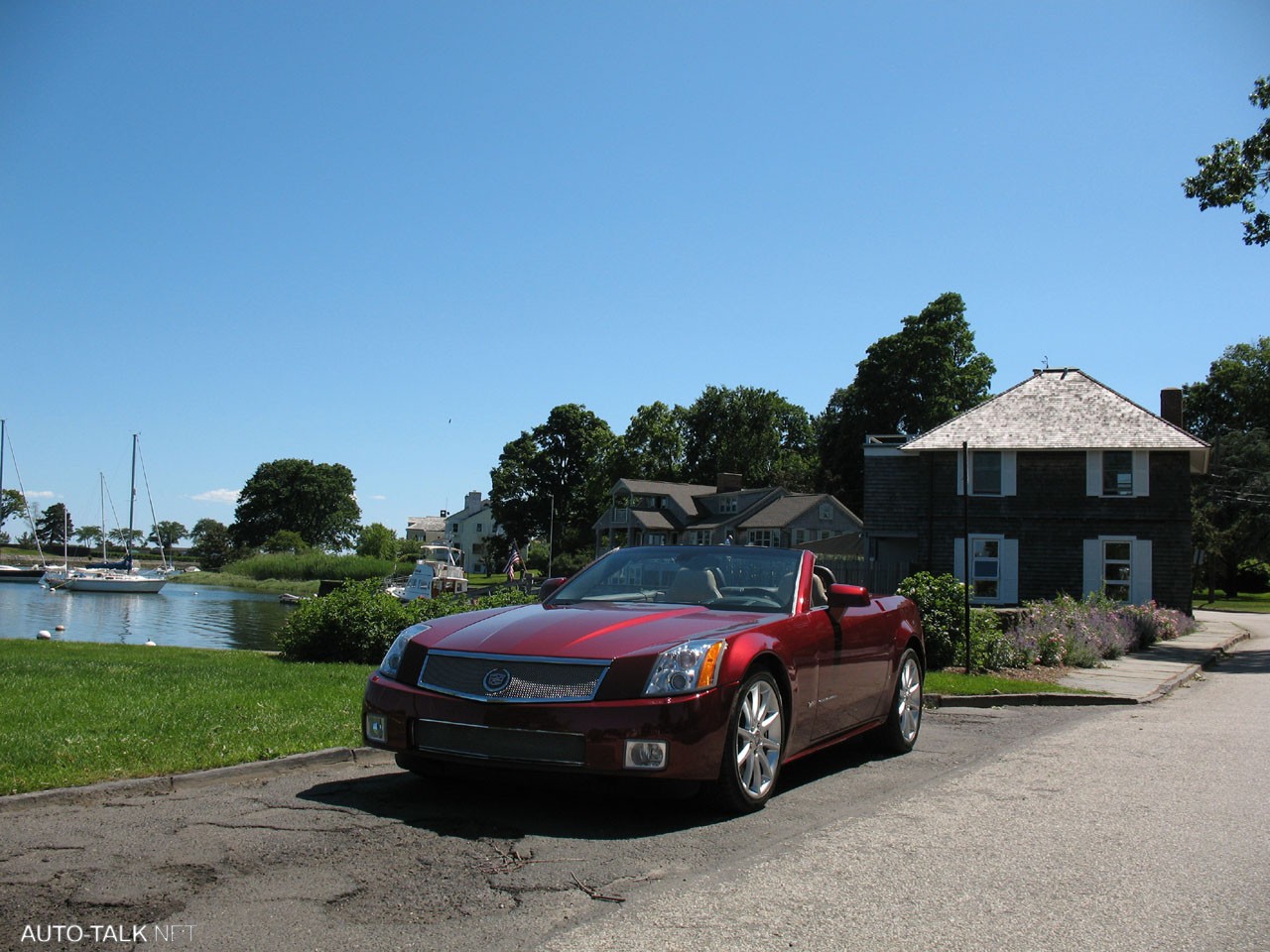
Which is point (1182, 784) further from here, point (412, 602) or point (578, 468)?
point (578, 468)

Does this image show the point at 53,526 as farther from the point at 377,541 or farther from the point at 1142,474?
the point at 1142,474

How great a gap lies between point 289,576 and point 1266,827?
85370 millimetres

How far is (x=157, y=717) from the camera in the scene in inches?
304

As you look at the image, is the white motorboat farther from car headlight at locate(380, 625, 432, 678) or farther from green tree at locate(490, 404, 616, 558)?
car headlight at locate(380, 625, 432, 678)

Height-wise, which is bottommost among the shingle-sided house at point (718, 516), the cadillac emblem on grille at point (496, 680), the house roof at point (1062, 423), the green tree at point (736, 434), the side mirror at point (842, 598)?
the cadillac emblem on grille at point (496, 680)

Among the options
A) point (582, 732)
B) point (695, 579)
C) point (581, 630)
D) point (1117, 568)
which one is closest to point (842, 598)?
point (695, 579)

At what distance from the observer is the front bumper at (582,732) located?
5.09 metres

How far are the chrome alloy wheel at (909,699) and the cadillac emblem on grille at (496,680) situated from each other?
3.64 meters

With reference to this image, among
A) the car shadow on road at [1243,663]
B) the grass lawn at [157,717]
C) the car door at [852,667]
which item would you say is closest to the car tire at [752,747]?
the car door at [852,667]

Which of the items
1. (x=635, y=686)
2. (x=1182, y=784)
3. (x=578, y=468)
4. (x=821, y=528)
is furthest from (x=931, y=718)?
(x=578, y=468)

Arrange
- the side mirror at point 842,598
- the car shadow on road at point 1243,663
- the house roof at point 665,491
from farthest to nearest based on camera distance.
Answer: the house roof at point 665,491 → the car shadow on road at point 1243,663 → the side mirror at point 842,598

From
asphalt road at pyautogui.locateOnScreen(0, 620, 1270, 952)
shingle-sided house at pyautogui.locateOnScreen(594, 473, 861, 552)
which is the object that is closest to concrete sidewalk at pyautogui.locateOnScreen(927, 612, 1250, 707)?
asphalt road at pyautogui.locateOnScreen(0, 620, 1270, 952)

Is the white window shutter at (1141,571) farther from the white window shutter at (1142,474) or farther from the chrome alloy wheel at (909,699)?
the chrome alloy wheel at (909,699)

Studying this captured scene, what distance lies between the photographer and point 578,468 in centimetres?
8769
